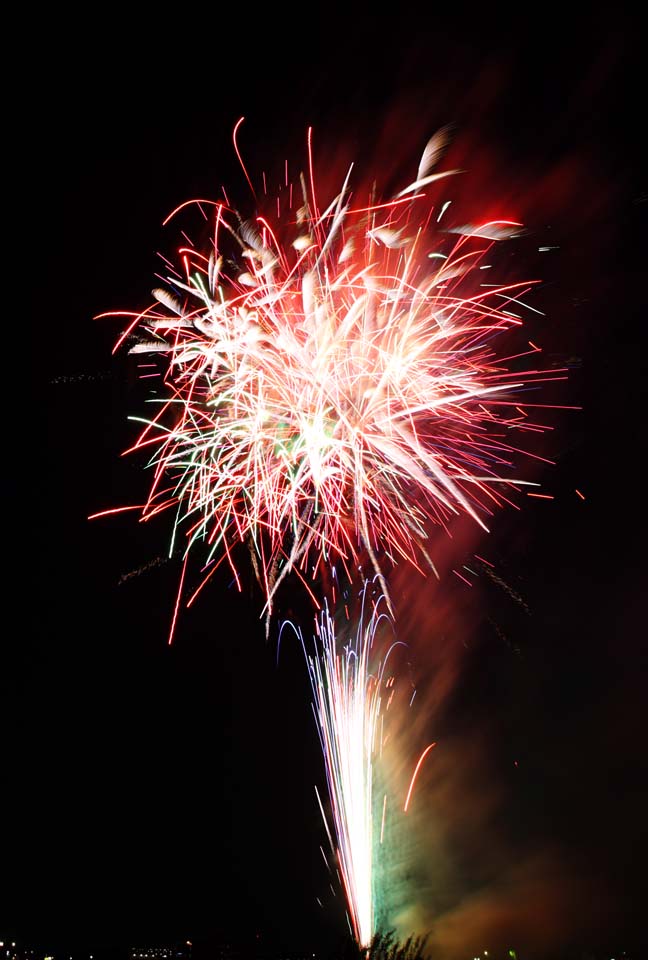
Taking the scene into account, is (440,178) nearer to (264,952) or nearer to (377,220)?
(377,220)

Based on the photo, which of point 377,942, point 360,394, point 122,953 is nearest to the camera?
point 377,942

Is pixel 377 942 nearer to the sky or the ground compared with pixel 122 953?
nearer to the sky

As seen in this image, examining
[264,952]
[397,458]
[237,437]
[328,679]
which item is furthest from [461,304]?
[264,952]

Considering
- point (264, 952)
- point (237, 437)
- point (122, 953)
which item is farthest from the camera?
point (122, 953)

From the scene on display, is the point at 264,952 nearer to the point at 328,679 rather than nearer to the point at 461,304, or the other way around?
the point at 328,679

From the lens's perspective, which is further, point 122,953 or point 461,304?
point 122,953

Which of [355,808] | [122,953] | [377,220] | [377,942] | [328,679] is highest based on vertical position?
[377,220]

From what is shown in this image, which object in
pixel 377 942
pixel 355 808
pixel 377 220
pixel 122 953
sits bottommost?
pixel 122 953

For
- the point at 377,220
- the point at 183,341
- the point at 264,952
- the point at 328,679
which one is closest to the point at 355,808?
the point at 328,679

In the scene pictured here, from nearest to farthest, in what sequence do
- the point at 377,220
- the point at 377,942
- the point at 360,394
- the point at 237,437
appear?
1. the point at 377,942
2. the point at 377,220
3. the point at 360,394
4. the point at 237,437
